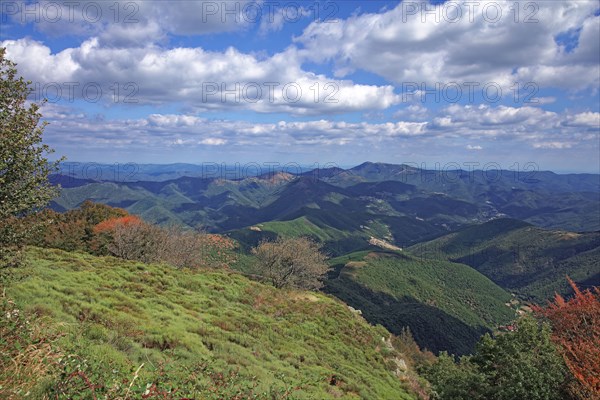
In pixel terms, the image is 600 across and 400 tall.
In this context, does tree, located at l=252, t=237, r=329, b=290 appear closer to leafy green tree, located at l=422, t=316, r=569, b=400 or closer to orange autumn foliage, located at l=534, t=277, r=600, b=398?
leafy green tree, located at l=422, t=316, r=569, b=400

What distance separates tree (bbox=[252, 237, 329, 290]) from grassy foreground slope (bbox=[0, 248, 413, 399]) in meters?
17.5

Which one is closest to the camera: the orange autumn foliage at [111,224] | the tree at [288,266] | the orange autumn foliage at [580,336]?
the orange autumn foliage at [580,336]

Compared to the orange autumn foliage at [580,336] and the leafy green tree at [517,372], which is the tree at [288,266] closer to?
the leafy green tree at [517,372]

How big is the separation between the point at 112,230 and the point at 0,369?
157ft

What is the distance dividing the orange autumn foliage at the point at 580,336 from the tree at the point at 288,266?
33.7 metres

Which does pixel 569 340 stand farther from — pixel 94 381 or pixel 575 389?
pixel 94 381

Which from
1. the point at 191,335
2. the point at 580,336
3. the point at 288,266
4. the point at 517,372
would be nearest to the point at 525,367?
the point at 517,372

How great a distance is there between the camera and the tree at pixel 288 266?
186ft

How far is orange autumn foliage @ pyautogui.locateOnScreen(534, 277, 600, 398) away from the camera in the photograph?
1717 centimetres

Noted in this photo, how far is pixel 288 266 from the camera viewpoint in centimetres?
5750

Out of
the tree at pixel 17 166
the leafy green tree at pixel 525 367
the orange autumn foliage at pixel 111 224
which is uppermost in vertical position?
the tree at pixel 17 166

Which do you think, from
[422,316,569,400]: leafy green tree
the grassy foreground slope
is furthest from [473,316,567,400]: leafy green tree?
the grassy foreground slope

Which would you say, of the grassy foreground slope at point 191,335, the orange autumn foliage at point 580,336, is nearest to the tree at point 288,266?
the grassy foreground slope at point 191,335

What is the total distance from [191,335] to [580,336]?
24.3 metres
